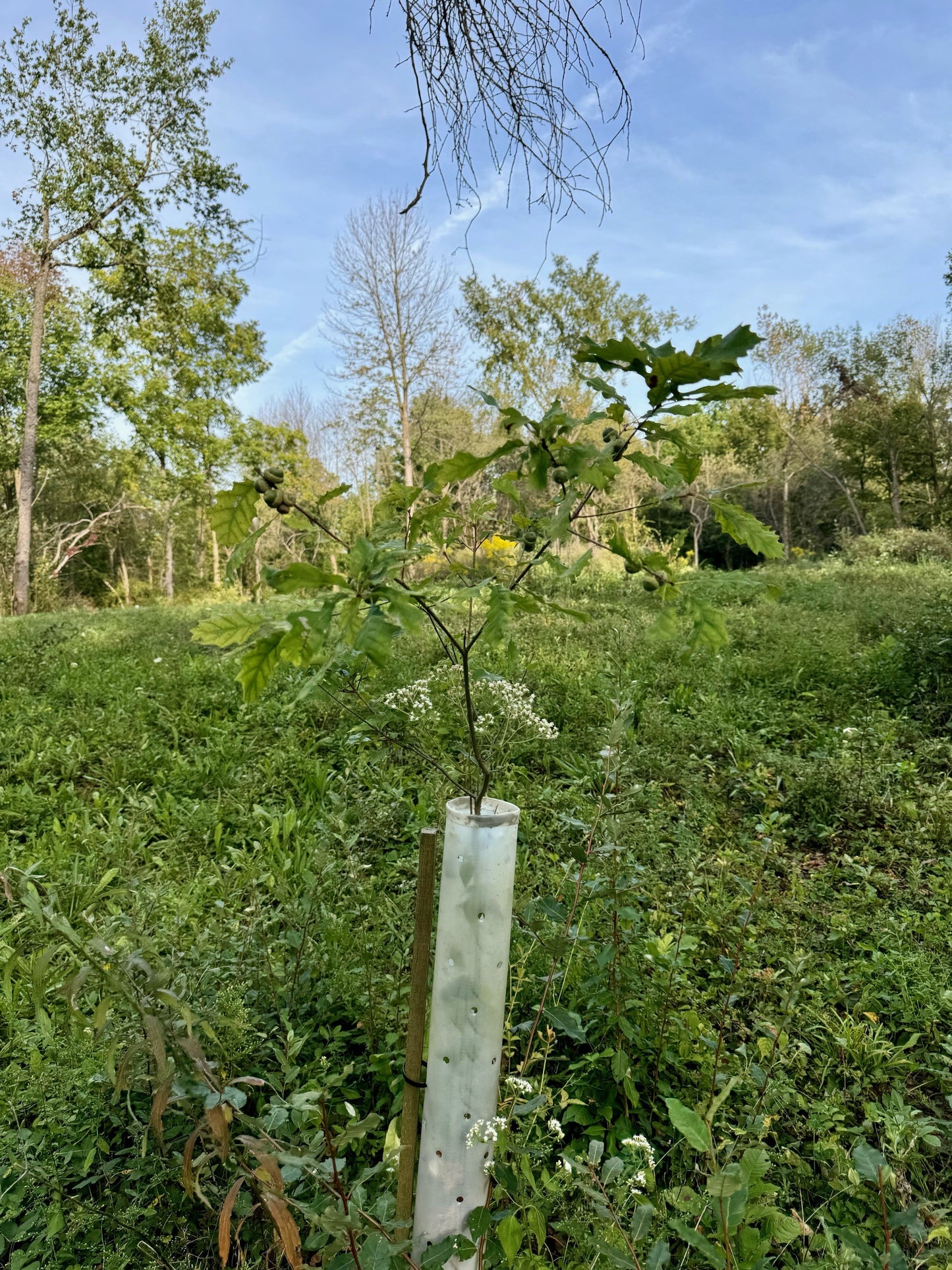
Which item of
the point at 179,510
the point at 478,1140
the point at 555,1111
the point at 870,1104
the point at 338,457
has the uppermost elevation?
the point at 338,457

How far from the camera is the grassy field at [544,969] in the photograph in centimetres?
110

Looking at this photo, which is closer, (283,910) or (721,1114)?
(721,1114)

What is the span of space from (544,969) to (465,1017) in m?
1.11

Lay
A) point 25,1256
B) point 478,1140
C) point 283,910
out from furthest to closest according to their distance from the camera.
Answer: point 283,910 → point 25,1256 → point 478,1140

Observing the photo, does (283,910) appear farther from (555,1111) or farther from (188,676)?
(188,676)

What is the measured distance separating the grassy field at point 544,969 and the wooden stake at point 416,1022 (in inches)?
2.5

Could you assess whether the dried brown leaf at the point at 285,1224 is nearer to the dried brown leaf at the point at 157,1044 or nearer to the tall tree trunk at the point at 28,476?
the dried brown leaf at the point at 157,1044

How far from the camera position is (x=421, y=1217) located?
1.08 m

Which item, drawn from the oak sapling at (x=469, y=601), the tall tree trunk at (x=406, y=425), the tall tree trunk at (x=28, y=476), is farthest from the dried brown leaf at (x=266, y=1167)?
the tall tree trunk at (x=406, y=425)

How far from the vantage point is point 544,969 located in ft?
6.61

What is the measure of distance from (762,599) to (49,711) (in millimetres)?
6847

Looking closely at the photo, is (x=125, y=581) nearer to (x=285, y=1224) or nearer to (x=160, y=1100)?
(x=160, y=1100)

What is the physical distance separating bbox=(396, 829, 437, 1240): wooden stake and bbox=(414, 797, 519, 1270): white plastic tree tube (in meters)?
0.02

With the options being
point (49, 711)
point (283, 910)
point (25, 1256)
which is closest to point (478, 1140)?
point (25, 1256)
